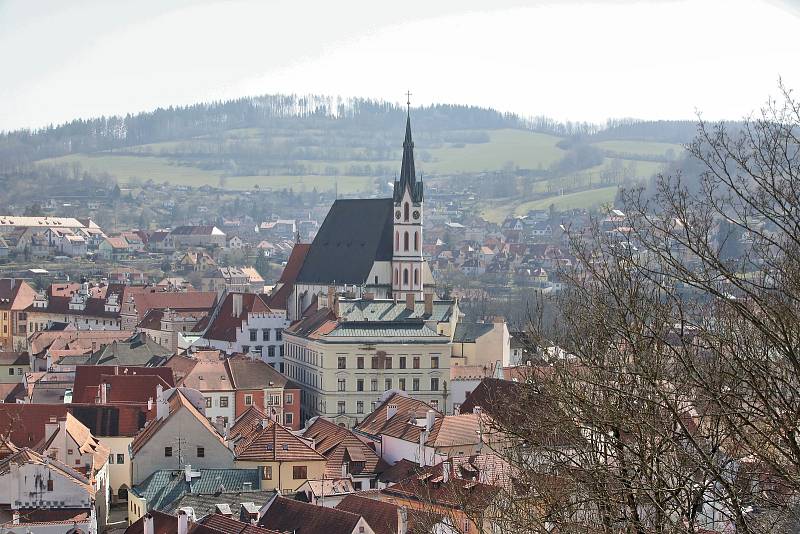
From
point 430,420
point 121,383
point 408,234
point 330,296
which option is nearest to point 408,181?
point 408,234

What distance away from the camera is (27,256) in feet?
471

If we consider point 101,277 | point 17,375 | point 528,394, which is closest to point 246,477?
point 528,394

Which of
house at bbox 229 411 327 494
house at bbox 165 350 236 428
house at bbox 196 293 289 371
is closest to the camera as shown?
house at bbox 229 411 327 494

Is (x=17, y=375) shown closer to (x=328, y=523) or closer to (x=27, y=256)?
(x=328, y=523)

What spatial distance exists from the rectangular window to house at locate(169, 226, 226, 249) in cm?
13012

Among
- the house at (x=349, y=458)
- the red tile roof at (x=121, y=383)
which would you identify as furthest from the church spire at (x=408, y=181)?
the house at (x=349, y=458)

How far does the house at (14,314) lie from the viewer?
97375 mm

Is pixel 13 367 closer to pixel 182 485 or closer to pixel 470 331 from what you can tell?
pixel 470 331

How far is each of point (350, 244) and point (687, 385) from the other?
63.4m

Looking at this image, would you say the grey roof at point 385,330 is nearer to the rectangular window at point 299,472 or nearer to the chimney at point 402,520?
the rectangular window at point 299,472

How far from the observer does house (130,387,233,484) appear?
39.6 m

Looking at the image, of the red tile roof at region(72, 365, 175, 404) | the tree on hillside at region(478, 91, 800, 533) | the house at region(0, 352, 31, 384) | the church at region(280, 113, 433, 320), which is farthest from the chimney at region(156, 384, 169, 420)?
the house at region(0, 352, 31, 384)

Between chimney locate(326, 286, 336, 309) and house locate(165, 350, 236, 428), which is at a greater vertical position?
chimney locate(326, 286, 336, 309)

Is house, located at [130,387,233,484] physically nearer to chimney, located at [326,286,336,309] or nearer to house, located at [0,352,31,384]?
chimney, located at [326,286,336,309]
